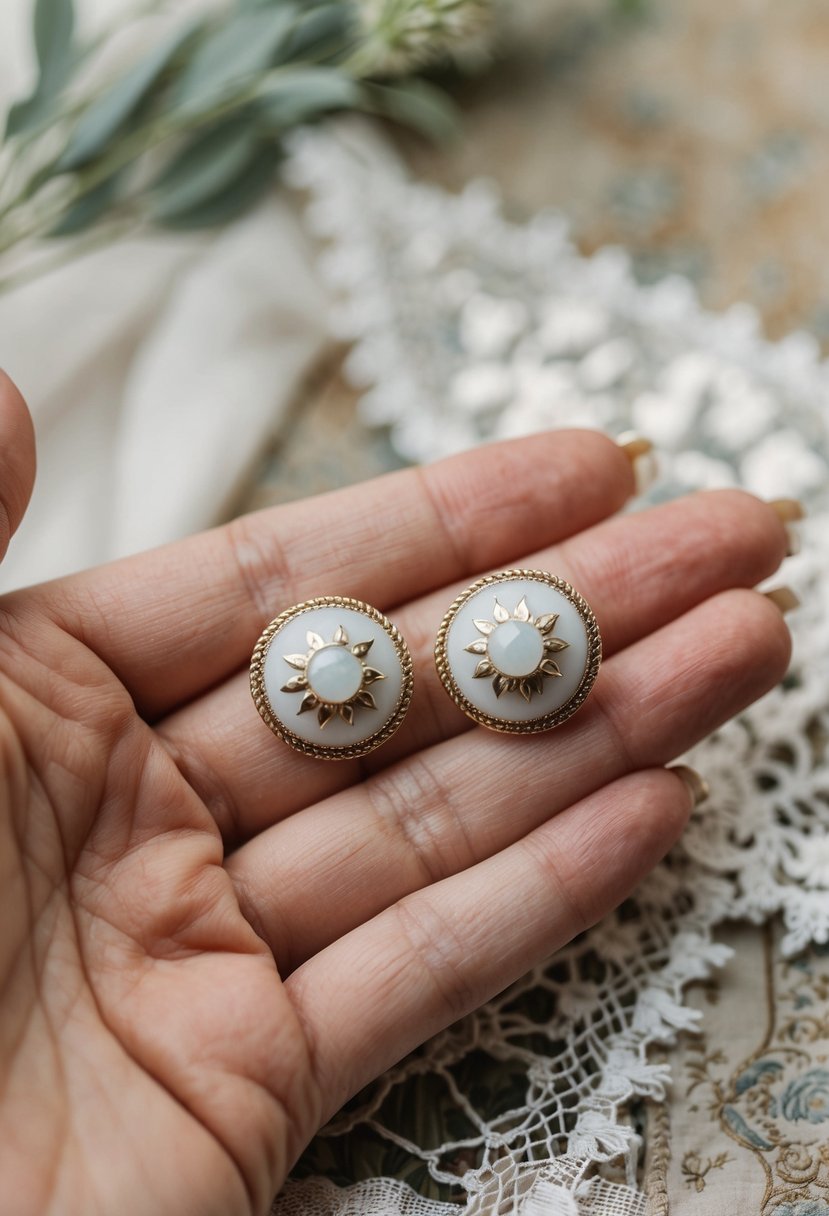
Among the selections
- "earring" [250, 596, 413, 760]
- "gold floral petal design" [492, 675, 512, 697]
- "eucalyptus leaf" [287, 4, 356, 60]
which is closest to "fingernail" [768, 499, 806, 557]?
"gold floral petal design" [492, 675, 512, 697]

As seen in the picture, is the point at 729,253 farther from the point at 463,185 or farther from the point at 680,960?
the point at 680,960

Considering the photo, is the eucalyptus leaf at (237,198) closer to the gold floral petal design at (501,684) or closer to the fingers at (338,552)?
the fingers at (338,552)

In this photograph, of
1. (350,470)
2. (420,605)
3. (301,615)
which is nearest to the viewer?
(301,615)

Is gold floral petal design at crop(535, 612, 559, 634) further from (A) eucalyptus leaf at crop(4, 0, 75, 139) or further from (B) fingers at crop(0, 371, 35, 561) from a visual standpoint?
(A) eucalyptus leaf at crop(4, 0, 75, 139)

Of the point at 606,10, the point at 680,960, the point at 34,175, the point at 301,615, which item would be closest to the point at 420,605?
the point at 301,615

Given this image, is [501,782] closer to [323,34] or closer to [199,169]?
[199,169]

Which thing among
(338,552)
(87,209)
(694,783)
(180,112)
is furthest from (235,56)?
(694,783)

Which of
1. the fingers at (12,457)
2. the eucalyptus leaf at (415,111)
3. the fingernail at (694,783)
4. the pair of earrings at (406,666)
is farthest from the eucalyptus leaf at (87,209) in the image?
the fingernail at (694,783)
